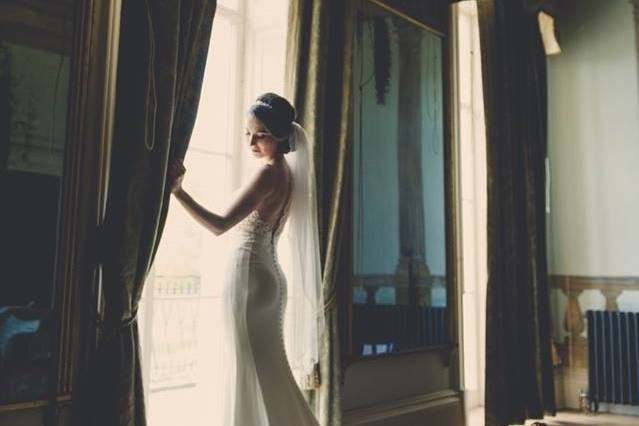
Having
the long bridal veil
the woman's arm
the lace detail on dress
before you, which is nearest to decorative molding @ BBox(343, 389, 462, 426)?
the long bridal veil

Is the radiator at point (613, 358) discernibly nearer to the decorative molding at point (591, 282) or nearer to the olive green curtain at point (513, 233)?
the decorative molding at point (591, 282)

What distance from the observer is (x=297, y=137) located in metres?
2.44

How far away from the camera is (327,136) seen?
9.87ft

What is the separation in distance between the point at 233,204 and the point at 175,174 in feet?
0.76

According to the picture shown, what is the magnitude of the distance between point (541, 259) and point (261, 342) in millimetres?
2766

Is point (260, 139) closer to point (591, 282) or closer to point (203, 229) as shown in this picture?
point (203, 229)

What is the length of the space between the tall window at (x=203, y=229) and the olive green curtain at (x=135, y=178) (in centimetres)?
50

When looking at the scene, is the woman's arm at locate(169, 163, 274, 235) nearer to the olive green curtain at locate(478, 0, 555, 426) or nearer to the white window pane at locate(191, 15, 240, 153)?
the white window pane at locate(191, 15, 240, 153)

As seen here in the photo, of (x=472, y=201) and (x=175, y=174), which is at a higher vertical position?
(x=472, y=201)

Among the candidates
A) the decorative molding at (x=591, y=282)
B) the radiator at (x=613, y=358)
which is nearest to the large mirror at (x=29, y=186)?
the radiator at (x=613, y=358)

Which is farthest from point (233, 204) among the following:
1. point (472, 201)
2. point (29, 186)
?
point (472, 201)

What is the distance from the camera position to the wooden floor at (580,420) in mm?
4227

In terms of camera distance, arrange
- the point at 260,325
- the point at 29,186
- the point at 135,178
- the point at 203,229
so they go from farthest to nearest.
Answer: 1. the point at 203,229
2. the point at 260,325
3. the point at 135,178
4. the point at 29,186

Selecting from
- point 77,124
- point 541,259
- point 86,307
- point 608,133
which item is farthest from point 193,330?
point 608,133
